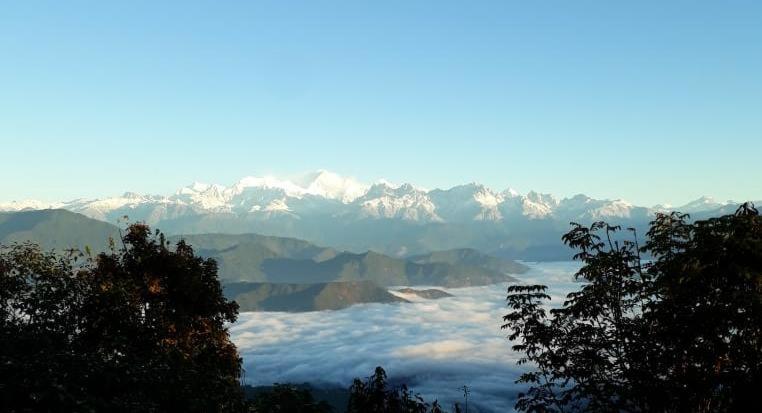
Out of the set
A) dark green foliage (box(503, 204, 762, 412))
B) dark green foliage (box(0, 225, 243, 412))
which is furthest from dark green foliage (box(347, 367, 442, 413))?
dark green foliage (box(0, 225, 243, 412))

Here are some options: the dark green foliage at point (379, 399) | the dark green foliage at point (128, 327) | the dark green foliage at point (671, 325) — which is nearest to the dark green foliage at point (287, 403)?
the dark green foliage at point (128, 327)

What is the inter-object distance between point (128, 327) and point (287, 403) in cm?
2027

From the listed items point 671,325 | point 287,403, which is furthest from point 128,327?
point 671,325

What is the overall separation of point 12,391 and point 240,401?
9.69 metres

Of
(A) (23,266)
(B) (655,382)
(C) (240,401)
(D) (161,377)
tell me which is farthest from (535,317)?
(A) (23,266)

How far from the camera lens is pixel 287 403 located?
24.8 metres

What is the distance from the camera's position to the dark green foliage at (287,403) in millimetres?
24203

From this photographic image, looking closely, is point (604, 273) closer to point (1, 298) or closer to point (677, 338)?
point (677, 338)

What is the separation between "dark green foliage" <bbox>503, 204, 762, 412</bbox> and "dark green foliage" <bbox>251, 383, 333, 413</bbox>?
9.21 m

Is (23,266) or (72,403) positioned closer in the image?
(72,403)

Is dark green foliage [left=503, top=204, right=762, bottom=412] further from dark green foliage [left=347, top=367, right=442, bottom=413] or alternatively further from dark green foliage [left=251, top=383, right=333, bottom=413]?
dark green foliage [left=251, top=383, right=333, bottom=413]

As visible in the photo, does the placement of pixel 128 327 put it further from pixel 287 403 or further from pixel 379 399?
pixel 379 399

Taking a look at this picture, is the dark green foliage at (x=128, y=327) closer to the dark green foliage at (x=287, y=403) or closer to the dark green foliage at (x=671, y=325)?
the dark green foliage at (x=287, y=403)

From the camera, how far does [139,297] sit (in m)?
39.7
